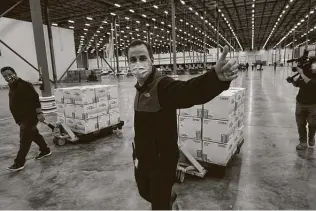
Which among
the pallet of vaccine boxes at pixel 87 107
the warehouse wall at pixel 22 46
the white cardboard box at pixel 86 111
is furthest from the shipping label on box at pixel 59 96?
the warehouse wall at pixel 22 46

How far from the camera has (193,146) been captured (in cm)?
373

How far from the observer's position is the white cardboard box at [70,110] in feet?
18.0

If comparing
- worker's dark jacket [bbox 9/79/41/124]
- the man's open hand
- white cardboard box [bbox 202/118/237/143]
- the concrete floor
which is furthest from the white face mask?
worker's dark jacket [bbox 9/79/41/124]

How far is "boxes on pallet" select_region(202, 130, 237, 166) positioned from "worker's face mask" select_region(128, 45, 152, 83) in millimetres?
2154

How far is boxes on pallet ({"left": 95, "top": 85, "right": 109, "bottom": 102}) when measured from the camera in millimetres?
5527

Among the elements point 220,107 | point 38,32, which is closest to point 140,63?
point 220,107

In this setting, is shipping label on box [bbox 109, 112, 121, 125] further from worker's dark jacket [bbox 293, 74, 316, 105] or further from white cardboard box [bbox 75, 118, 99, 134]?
worker's dark jacket [bbox 293, 74, 316, 105]

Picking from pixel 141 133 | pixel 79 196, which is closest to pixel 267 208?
pixel 141 133

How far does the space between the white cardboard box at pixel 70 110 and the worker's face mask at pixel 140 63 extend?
161 inches

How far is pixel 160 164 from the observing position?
5.52 feet

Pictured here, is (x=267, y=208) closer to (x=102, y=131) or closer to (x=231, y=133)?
(x=231, y=133)

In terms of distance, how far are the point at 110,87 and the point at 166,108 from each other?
14.8 ft

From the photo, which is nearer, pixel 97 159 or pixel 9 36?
pixel 97 159

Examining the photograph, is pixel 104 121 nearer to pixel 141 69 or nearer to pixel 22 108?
pixel 22 108
